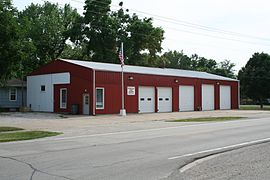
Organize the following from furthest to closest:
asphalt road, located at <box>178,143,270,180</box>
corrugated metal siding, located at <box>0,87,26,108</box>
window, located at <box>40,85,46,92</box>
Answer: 1. corrugated metal siding, located at <box>0,87,26,108</box>
2. window, located at <box>40,85,46,92</box>
3. asphalt road, located at <box>178,143,270,180</box>

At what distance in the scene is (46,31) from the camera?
59500 mm

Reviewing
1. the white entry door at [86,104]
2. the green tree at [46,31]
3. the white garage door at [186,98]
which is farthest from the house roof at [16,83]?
the white garage door at [186,98]

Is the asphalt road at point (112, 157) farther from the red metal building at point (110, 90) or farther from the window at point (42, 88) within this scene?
the window at point (42, 88)

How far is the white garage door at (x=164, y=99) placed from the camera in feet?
142

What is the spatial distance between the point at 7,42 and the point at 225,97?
3582 centimetres

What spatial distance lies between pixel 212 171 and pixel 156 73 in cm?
3448

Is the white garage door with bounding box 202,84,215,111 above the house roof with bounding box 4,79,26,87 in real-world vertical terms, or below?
below

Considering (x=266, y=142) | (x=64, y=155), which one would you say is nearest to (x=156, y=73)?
(x=266, y=142)

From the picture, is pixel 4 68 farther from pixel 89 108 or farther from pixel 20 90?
pixel 20 90

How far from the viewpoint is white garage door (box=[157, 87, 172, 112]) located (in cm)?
4341

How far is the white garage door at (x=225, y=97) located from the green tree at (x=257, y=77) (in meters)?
10.8

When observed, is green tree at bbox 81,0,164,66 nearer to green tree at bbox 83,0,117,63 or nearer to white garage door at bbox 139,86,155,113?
green tree at bbox 83,0,117,63

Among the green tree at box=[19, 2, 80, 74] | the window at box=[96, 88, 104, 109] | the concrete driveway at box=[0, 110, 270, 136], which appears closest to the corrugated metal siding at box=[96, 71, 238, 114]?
the window at box=[96, 88, 104, 109]

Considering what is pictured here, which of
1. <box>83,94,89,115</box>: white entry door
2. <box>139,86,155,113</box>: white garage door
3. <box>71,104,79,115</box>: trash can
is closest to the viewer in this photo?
<box>83,94,89,115</box>: white entry door
